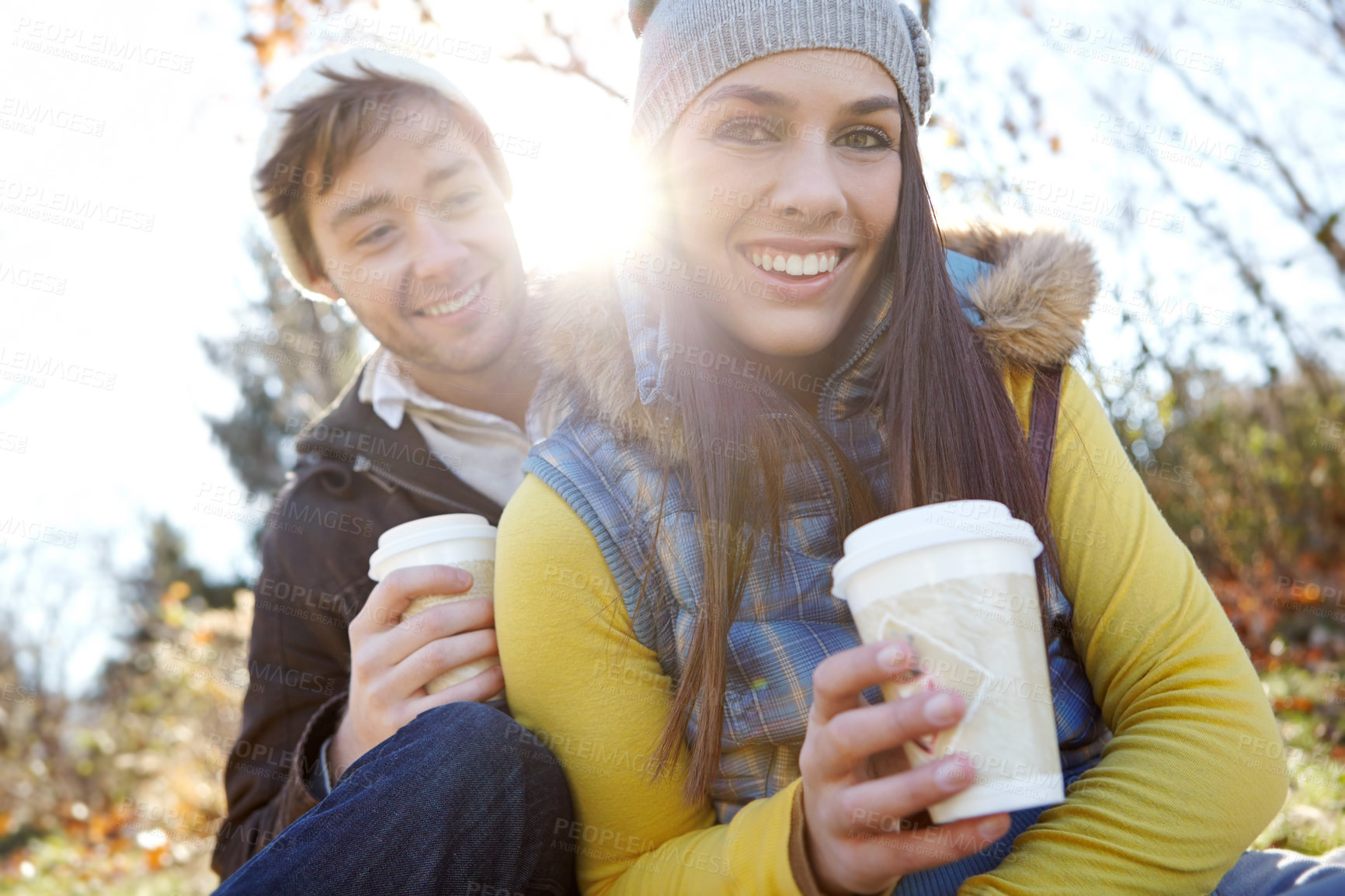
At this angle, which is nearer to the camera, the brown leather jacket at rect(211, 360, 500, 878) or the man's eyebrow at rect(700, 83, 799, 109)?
the man's eyebrow at rect(700, 83, 799, 109)

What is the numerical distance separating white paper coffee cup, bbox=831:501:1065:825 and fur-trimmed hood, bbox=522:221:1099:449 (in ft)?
2.42

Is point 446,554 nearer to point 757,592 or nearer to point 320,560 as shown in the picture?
point 757,592

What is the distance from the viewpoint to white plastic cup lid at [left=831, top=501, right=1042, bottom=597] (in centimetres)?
126

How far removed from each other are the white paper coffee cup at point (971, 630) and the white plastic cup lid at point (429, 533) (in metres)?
0.97

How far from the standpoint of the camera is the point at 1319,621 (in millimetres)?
5500

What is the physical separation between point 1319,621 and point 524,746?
5.62 m

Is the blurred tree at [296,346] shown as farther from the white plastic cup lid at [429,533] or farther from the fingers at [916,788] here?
the fingers at [916,788]

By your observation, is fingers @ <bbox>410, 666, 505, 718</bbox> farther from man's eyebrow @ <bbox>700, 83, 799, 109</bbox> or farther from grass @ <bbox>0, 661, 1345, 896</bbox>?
grass @ <bbox>0, 661, 1345, 896</bbox>

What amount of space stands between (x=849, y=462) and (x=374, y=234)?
6.33 ft

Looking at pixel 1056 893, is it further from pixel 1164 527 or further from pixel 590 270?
pixel 590 270

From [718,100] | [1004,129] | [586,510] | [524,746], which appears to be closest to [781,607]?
[586,510]

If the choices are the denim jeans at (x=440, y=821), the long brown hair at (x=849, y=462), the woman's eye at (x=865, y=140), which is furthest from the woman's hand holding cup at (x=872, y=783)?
the woman's eye at (x=865, y=140)

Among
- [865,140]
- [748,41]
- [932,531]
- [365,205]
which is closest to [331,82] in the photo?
[365,205]

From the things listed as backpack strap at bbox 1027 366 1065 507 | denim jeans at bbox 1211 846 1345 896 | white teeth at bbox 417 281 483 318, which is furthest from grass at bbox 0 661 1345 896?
white teeth at bbox 417 281 483 318
